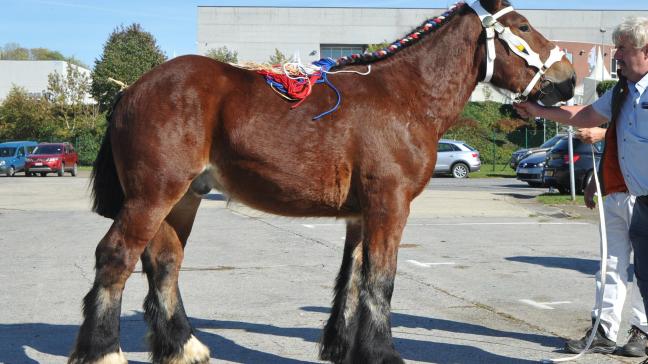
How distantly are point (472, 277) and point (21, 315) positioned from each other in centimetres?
488

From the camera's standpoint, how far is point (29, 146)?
3819cm

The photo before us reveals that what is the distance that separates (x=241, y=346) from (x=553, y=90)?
2973 millimetres

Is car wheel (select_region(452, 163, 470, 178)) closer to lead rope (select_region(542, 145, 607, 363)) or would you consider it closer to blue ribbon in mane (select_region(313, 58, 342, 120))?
lead rope (select_region(542, 145, 607, 363))

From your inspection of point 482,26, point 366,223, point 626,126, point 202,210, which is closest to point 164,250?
point 366,223

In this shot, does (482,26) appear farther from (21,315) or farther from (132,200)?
(21,315)

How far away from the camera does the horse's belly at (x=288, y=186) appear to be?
181 inches

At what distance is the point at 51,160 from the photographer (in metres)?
34.8

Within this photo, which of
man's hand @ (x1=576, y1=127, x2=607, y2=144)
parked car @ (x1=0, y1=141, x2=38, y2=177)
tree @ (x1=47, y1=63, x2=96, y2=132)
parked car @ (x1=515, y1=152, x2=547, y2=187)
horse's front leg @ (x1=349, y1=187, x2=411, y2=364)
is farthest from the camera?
tree @ (x1=47, y1=63, x2=96, y2=132)

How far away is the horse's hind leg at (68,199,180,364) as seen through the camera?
14.6 ft

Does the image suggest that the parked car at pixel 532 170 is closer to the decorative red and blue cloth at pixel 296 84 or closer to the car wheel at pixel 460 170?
the car wheel at pixel 460 170

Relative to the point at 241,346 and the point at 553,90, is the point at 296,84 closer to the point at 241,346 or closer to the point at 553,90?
the point at 553,90

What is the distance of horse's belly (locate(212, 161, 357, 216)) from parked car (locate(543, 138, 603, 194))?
1650 centimetres

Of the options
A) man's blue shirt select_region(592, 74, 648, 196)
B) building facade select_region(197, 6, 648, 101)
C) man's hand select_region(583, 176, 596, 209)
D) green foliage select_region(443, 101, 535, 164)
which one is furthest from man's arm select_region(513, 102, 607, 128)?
building facade select_region(197, 6, 648, 101)

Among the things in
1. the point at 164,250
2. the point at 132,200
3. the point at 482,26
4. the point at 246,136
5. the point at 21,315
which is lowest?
the point at 21,315
